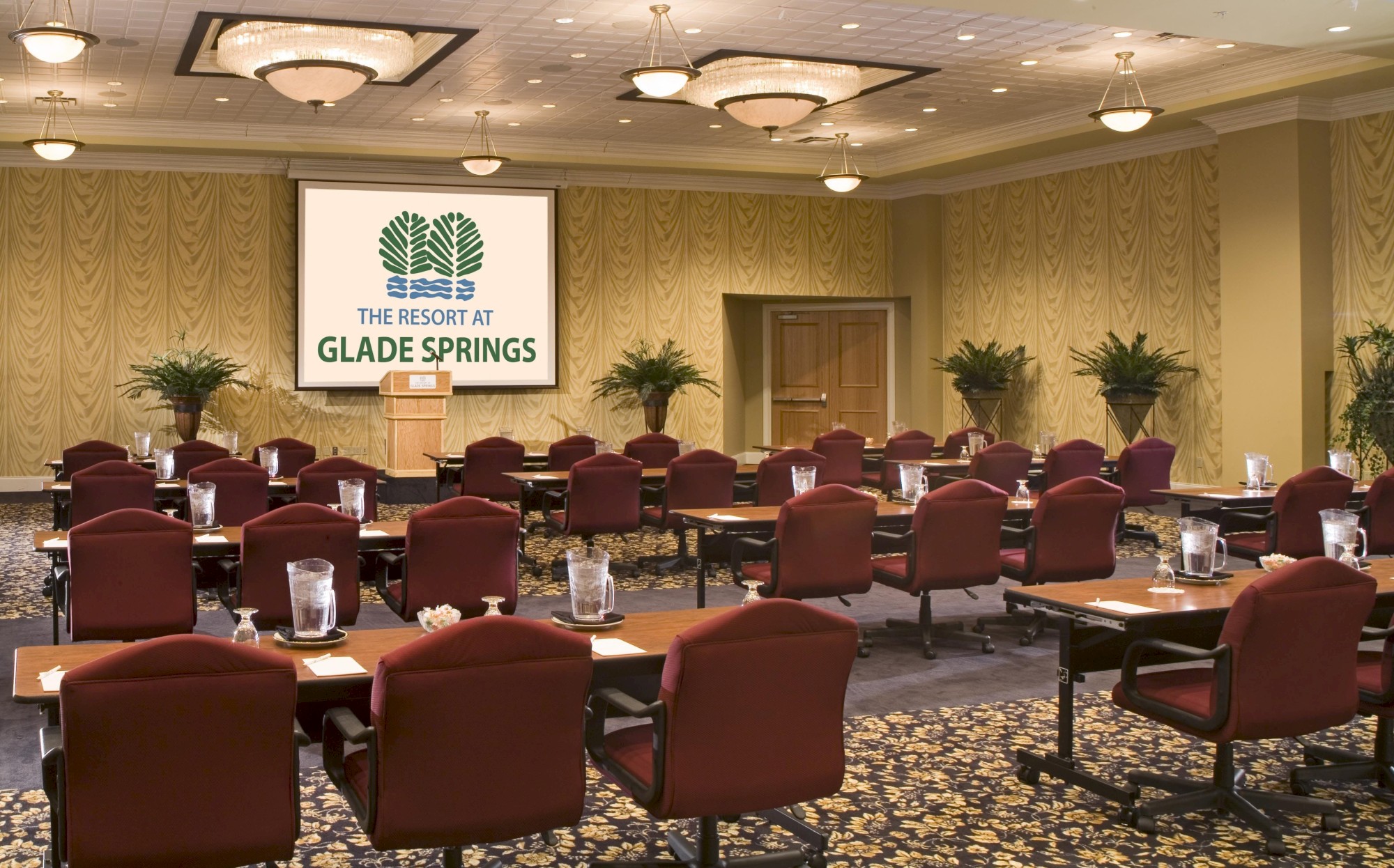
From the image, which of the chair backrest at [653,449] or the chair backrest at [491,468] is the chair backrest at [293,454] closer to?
the chair backrest at [491,468]

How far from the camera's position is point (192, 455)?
32.5 ft

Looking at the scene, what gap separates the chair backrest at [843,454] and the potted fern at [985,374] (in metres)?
5.24

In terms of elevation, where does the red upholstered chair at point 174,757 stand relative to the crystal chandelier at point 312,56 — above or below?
below

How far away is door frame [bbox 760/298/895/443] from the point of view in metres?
18.5

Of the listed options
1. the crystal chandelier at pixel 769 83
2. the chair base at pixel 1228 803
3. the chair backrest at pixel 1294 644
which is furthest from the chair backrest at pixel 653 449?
the chair backrest at pixel 1294 644

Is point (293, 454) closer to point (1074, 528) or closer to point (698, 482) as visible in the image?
point (698, 482)

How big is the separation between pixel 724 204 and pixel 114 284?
7646mm

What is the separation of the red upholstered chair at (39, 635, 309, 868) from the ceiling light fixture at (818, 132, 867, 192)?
11.9 meters

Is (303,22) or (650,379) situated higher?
(303,22)

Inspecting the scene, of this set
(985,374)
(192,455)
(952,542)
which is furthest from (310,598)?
(985,374)

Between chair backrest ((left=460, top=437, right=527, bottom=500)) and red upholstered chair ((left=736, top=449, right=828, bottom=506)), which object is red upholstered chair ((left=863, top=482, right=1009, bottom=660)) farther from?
chair backrest ((left=460, top=437, right=527, bottom=500))

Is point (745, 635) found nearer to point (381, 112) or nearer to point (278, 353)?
point (381, 112)

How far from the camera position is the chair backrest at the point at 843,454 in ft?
37.6

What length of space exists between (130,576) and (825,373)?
1438 centimetres
